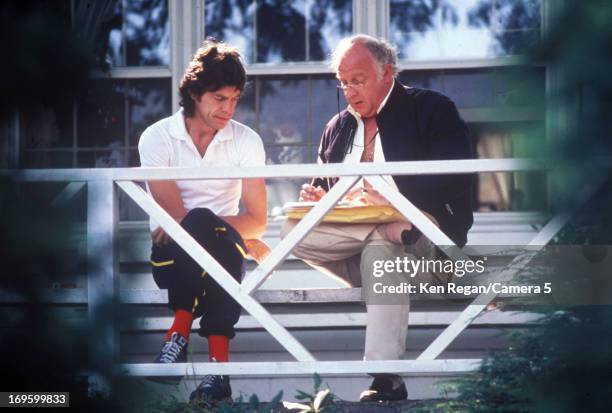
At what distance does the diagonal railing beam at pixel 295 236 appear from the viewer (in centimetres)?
347

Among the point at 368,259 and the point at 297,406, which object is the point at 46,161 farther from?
the point at 368,259

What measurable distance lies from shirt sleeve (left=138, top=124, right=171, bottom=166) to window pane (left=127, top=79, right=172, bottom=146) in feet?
4.40

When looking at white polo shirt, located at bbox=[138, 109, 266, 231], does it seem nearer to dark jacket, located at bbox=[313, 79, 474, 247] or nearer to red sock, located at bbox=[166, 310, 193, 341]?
dark jacket, located at bbox=[313, 79, 474, 247]

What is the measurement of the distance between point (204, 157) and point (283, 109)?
4.49 feet

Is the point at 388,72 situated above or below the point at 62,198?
above

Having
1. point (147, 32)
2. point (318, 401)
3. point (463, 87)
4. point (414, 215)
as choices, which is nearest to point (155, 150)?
point (414, 215)

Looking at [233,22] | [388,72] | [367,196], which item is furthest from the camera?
[233,22]

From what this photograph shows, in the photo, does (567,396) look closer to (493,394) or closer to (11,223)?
(11,223)

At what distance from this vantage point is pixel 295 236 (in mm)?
3467

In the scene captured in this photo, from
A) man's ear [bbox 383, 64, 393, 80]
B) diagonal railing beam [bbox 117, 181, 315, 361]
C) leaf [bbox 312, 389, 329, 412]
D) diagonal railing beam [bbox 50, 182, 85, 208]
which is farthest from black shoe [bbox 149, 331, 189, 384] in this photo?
diagonal railing beam [bbox 50, 182, 85, 208]

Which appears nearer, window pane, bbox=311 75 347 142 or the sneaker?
the sneaker

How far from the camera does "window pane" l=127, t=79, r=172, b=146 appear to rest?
17.9 ft

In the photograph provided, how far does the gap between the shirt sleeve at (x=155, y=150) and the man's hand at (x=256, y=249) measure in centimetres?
46

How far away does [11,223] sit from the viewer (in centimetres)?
108
